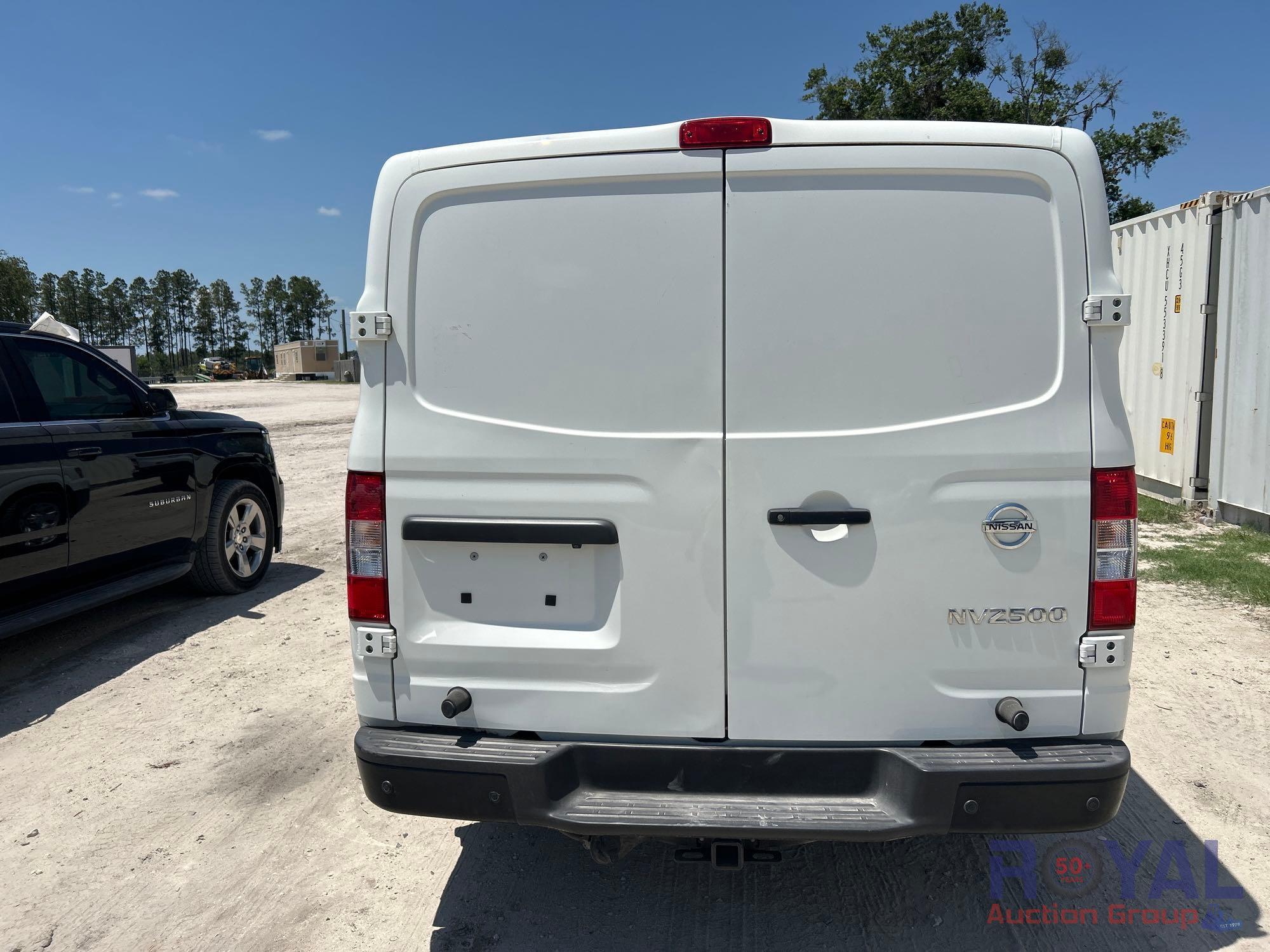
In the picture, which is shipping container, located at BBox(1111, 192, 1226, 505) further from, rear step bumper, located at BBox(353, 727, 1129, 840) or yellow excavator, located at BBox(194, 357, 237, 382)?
yellow excavator, located at BBox(194, 357, 237, 382)

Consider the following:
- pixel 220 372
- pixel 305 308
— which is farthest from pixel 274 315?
pixel 220 372

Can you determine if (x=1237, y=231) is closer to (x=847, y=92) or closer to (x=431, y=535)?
(x=431, y=535)

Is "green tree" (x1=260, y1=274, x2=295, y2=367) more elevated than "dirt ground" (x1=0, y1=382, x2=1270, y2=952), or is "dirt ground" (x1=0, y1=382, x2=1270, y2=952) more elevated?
"green tree" (x1=260, y1=274, x2=295, y2=367)

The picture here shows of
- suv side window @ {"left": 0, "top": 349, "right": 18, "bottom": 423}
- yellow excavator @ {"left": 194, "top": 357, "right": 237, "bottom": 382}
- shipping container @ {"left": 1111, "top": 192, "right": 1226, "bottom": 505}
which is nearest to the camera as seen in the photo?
suv side window @ {"left": 0, "top": 349, "right": 18, "bottom": 423}

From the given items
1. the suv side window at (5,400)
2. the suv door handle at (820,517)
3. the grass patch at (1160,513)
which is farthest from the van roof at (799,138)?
the grass patch at (1160,513)

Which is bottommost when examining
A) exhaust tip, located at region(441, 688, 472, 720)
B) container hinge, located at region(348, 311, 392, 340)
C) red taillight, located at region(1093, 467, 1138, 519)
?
exhaust tip, located at region(441, 688, 472, 720)

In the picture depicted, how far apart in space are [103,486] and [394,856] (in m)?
3.44

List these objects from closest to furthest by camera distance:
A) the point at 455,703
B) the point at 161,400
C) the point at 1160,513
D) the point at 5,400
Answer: the point at 455,703
the point at 5,400
the point at 161,400
the point at 1160,513

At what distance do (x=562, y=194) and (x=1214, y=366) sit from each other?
341 inches

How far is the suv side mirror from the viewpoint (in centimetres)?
590

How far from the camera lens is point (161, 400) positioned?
5.96 metres

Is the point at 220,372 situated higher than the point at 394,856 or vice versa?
the point at 220,372

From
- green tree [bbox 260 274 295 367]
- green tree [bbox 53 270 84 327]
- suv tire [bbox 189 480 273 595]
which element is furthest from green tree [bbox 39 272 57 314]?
suv tire [bbox 189 480 273 595]

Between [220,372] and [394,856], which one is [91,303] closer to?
[220,372]
